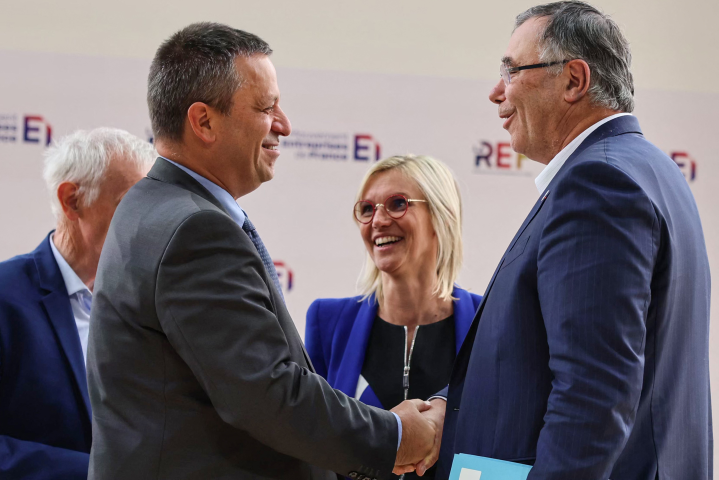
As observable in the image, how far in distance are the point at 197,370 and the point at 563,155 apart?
1071mm

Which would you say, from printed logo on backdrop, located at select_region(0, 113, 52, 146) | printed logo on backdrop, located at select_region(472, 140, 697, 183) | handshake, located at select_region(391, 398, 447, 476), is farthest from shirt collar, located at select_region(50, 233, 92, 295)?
printed logo on backdrop, located at select_region(472, 140, 697, 183)

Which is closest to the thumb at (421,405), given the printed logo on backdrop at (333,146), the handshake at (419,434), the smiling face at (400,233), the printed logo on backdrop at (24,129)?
the handshake at (419,434)

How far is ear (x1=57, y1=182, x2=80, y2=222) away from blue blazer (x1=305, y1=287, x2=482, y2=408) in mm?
1081

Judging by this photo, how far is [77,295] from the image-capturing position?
2537 mm

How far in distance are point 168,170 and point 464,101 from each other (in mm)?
3657

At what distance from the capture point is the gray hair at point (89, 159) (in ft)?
8.75

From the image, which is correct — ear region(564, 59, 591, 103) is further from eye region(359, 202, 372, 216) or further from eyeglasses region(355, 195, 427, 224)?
eye region(359, 202, 372, 216)

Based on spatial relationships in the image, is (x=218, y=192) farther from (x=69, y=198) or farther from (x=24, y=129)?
(x=24, y=129)

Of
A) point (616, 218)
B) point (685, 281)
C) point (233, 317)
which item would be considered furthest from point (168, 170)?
point (685, 281)

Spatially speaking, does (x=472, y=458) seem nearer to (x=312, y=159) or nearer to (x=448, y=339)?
(x=448, y=339)

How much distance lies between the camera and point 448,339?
2.99 meters

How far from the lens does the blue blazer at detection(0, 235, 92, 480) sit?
217 cm

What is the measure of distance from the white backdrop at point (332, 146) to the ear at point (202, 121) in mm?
3021

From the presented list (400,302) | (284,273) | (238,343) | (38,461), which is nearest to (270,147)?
(238,343)
